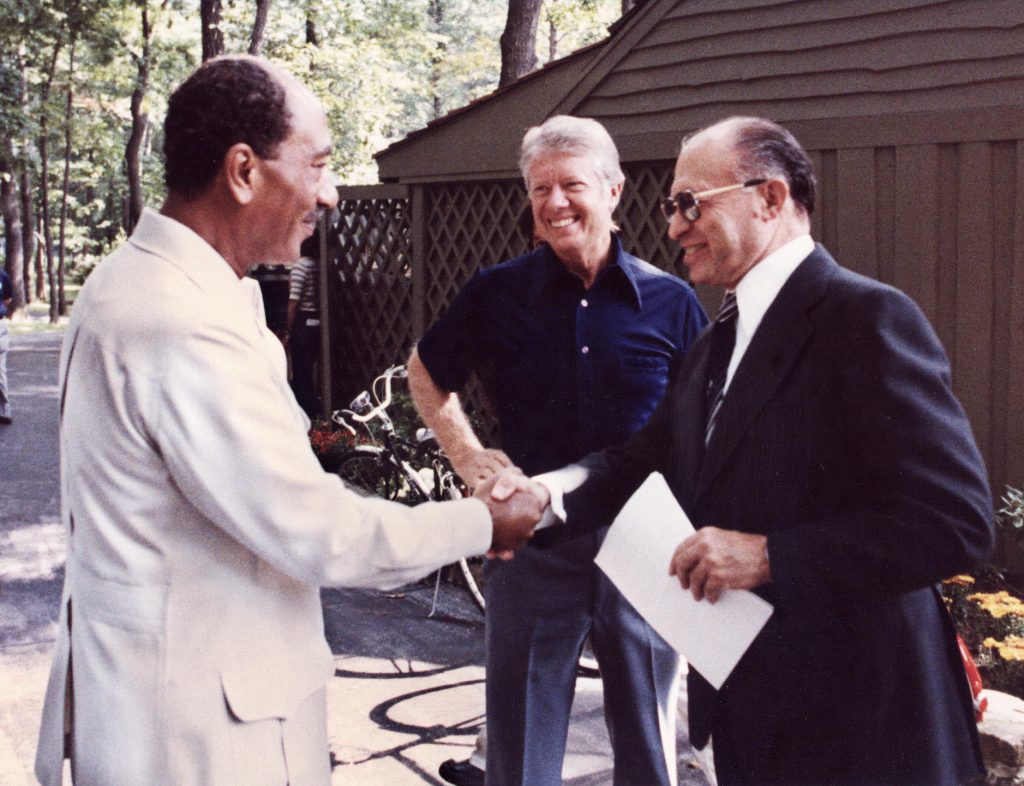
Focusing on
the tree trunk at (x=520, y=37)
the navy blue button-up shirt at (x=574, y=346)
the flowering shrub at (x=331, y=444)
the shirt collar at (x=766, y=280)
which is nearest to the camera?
the shirt collar at (x=766, y=280)

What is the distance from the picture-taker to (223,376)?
5.89ft

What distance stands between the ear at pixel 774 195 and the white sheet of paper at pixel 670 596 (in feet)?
1.92

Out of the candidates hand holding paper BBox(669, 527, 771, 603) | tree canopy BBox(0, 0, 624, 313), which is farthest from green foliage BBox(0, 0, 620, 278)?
hand holding paper BBox(669, 527, 771, 603)

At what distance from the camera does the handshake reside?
252 cm

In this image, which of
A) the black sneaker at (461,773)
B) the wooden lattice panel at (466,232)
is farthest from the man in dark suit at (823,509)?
the wooden lattice panel at (466,232)

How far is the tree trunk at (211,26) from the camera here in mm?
15812

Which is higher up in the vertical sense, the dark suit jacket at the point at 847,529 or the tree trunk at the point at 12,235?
the tree trunk at the point at 12,235

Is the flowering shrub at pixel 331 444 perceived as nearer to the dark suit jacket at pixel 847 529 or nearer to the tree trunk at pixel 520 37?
the tree trunk at pixel 520 37

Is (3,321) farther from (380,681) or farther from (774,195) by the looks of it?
(774,195)

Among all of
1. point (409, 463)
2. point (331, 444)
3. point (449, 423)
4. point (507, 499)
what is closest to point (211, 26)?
point (331, 444)

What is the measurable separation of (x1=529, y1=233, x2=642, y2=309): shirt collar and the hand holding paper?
1.27 m

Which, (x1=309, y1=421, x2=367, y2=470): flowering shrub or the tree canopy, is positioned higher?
the tree canopy

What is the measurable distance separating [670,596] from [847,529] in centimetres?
40

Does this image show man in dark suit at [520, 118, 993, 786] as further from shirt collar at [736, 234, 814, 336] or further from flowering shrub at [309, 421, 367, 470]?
flowering shrub at [309, 421, 367, 470]
